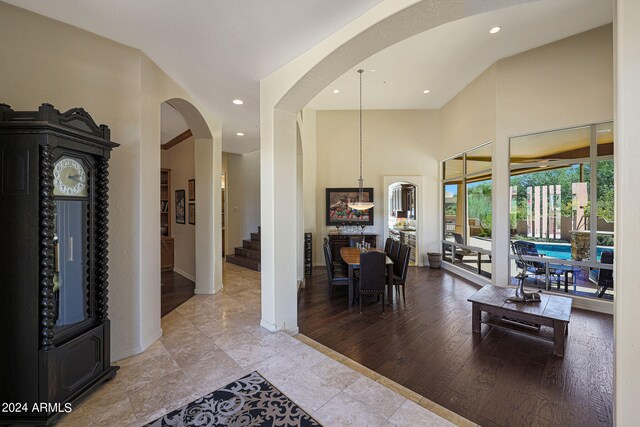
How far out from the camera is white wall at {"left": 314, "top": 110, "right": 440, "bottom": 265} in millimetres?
7055

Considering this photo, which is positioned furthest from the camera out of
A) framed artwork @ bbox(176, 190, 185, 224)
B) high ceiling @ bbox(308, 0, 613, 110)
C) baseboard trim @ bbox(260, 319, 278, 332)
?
framed artwork @ bbox(176, 190, 185, 224)

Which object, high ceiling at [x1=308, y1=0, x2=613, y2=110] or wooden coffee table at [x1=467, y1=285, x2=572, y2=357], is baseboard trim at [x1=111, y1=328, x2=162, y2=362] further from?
high ceiling at [x1=308, y1=0, x2=613, y2=110]

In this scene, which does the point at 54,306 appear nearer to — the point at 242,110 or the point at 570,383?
the point at 242,110

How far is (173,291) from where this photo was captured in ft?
14.8

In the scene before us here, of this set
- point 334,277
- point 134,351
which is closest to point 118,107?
point 134,351

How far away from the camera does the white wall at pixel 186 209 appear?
17.5ft

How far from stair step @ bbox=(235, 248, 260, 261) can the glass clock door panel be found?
4.44m

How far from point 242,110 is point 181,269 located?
3.83 metres

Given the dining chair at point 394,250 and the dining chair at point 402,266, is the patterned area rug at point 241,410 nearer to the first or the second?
the dining chair at point 402,266

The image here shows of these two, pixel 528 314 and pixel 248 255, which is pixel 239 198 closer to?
pixel 248 255

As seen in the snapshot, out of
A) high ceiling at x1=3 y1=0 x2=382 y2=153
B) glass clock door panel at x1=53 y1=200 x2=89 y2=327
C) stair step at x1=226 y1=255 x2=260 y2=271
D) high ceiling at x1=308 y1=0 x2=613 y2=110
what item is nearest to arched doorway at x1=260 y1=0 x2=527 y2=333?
high ceiling at x1=3 y1=0 x2=382 y2=153

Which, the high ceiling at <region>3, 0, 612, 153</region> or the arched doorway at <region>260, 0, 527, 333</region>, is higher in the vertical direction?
the high ceiling at <region>3, 0, 612, 153</region>

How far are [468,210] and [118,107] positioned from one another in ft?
21.5

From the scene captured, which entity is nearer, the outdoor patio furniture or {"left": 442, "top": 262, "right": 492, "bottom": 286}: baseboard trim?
the outdoor patio furniture
